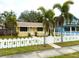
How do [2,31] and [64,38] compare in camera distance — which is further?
[2,31]

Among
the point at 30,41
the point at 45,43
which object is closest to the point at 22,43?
the point at 30,41

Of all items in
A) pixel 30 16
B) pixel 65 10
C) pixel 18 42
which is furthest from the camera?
pixel 30 16

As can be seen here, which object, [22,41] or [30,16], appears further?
[30,16]

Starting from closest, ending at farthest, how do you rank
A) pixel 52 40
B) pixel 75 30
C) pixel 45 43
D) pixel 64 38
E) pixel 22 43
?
pixel 22 43 → pixel 45 43 → pixel 52 40 → pixel 64 38 → pixel 75 30

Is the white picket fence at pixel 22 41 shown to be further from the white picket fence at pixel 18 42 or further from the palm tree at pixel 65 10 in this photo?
the palm tree at pixel 65 10

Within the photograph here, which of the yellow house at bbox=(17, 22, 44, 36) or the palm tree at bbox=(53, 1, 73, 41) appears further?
the yellow house at bbox=(17, 22, 44, 36)

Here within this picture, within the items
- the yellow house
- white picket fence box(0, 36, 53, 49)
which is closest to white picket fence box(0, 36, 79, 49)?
white picket fence box(0, 36, 53, 49)

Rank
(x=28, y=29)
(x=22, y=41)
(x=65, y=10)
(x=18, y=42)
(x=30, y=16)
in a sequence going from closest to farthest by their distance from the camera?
(x=18, y=42), (x=22, y=41), (x=65, y=10), (x=28, y=29), (x=30, y=16)

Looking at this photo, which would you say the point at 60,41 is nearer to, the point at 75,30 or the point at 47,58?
the point at 47,58

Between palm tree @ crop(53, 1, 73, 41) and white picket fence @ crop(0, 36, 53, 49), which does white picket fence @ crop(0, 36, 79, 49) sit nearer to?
white picket fence @ crop(0, 36, 53, 49)

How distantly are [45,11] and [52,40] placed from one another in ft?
10.2

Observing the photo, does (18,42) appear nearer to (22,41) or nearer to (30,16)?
(22,41)

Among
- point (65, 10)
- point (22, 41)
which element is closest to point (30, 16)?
point (65, 10)

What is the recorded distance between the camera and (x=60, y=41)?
2005 cm
